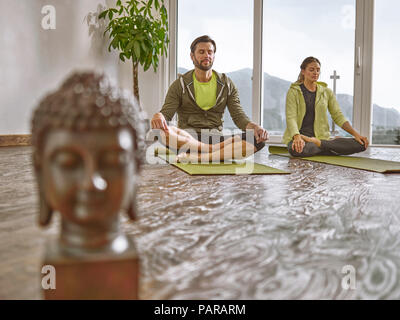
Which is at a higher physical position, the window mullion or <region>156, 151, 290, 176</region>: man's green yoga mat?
the window mullion

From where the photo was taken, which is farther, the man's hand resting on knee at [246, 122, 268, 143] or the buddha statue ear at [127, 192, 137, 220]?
the man's hand resting on knee at [246, 122, 268, 143]

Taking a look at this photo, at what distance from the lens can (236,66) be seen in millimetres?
5562

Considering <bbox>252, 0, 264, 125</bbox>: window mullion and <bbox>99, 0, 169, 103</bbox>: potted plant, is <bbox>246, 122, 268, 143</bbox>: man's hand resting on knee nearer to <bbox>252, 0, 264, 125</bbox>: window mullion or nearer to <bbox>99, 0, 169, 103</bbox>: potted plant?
<bbox>99, 0, 169, 103</bbox>: potted plant

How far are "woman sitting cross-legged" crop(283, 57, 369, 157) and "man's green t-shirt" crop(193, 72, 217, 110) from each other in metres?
0.70

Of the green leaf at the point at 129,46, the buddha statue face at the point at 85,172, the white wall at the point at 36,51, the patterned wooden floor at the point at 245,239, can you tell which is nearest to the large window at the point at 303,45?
the green leaf at the point at 129,46

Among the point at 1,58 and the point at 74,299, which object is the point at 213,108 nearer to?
the point at 1,58

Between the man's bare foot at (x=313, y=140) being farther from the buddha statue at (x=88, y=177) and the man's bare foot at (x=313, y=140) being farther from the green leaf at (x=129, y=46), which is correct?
the buddha statue at (x=88, y=177)

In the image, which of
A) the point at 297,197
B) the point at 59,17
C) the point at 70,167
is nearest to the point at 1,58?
the point at 59,17

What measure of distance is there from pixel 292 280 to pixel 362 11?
4.94m

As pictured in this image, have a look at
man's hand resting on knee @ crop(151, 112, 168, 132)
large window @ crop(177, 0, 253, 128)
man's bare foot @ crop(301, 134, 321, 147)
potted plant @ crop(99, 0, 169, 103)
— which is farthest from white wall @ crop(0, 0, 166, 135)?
man's bare foot @ crop(301, 134, 321, 147)

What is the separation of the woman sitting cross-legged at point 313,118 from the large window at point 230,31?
2103 mm

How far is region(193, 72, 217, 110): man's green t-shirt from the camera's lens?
3.03 metres

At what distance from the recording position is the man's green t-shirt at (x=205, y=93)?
3025 mm

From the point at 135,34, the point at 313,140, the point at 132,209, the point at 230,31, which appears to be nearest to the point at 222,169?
the point at 313,140
